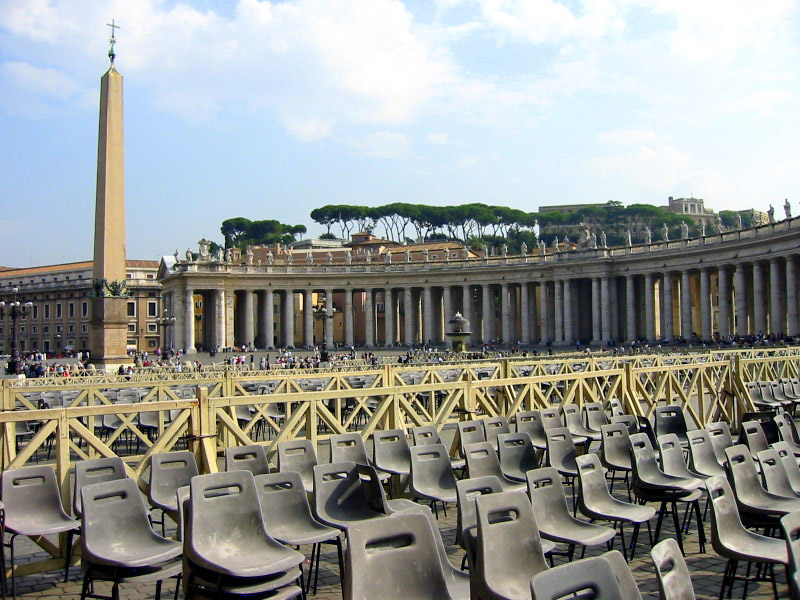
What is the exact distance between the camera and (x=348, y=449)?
9469 mm

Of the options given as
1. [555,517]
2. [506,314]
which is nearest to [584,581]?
[555,517]

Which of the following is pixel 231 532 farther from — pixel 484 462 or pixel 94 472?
pixel 484 462

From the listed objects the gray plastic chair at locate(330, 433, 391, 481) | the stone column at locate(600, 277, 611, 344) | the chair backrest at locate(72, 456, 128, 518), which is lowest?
the gray plastic chair at locate(330, 433, 391, 481)

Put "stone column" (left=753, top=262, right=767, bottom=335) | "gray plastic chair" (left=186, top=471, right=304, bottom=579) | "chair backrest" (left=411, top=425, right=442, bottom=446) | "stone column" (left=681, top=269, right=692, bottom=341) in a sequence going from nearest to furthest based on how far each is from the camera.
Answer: "gray plastic chair" (left=186, top=471, right=304, bottom=579) → "chair backrest" (left=411, top=425, right=442, bottom=446) → "stone column" (left=753, top=262, right=767, bottom=335) → "stone column" (left=681, top=269, right=692, bottom=341)

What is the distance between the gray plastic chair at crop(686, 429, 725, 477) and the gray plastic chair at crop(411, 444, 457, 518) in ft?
9.98

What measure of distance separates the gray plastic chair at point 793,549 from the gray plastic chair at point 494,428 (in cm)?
527

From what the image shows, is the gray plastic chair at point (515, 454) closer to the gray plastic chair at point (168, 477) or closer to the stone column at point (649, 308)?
the gray plastic chair at point (168, 477)

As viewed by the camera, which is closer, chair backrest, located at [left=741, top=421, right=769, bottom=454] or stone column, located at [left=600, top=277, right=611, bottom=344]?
chair backrest, located at [left=741, top=421, right=769, bottom=454]

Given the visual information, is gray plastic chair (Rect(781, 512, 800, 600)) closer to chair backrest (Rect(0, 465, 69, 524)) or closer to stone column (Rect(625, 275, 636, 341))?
chair backrest (Rect(0, 465, 69, 524))

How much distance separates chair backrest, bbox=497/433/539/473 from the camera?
9.70m

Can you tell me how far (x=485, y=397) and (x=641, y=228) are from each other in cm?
13974

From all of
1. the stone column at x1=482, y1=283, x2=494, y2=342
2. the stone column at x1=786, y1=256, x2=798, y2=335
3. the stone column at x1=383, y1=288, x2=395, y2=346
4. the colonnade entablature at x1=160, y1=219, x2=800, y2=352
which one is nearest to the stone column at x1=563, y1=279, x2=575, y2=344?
the colonnade entablature at x1=160, y1=219, x2=800, y2=352

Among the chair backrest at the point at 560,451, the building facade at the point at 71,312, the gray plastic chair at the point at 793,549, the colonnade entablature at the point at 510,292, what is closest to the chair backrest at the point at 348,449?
the chair backrest at the point at 560,451

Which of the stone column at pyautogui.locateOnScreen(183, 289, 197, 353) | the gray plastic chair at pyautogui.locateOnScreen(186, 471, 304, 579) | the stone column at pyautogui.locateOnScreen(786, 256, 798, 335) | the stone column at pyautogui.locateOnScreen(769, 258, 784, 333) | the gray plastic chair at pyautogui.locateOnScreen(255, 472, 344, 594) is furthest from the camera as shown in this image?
the stone column at pyautogui.locateOnScreen(183, 289, 197, 353)
